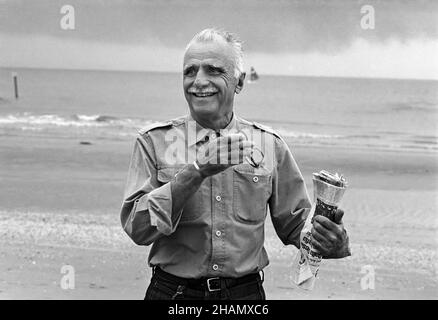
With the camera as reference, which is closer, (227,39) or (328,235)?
(328,235)

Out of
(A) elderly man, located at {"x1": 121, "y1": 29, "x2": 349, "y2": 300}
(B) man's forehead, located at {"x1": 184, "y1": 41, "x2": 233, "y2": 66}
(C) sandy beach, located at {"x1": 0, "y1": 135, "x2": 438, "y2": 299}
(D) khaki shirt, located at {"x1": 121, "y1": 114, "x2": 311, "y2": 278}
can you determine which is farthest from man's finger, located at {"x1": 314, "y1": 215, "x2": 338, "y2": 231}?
(C) sandy beach, located at {"x1": 0, "y1": 135, "x2": 438, "y2": 299}

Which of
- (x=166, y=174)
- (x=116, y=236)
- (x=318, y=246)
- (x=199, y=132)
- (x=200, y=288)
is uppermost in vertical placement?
(x=199, y=132)

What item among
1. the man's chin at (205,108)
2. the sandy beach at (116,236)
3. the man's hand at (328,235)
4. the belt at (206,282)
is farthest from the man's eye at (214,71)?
the sandy beach at (116,236)

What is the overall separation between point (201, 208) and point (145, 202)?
0.81 feet

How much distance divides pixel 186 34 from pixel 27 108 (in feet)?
85.6

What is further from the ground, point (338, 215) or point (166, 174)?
point (166, 174)

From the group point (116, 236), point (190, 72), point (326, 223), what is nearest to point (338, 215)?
point (326, 223)

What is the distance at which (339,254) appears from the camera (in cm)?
279

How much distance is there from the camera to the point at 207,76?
2816 mm

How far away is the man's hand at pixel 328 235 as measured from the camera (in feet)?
8.82

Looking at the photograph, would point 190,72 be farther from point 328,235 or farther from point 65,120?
point 65,120

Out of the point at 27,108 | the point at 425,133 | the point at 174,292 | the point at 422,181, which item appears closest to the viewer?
the point at 174,292

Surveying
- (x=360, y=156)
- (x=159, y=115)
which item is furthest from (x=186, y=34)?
(x=360, y=156)

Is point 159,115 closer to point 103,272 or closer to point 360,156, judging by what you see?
point 360,156
